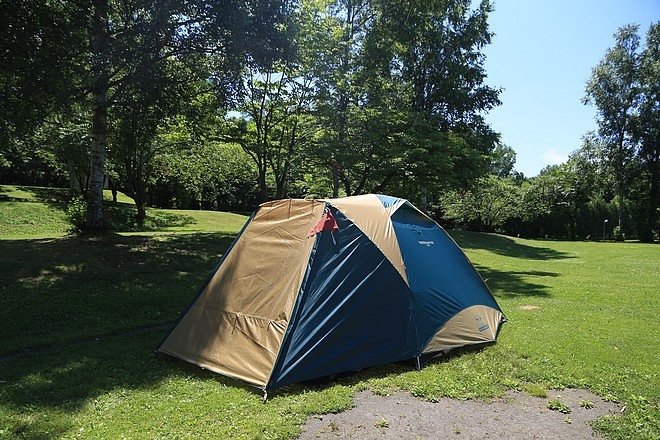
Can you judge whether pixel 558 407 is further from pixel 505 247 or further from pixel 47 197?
pixel 47 197

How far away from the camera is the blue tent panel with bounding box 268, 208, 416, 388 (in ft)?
15.5

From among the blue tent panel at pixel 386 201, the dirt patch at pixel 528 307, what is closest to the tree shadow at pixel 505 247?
the dirt patch at pixel 528 307

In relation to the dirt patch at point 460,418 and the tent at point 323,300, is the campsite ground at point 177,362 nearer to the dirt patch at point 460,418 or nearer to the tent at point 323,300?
the dirt patch at point 460,418

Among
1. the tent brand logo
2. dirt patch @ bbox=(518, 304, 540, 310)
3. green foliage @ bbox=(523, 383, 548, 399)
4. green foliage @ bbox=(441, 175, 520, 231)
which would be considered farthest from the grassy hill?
green foliage @ bbox=(441, 175, 520, 231)

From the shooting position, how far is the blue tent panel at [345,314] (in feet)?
15.5

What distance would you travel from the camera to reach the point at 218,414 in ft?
13.2

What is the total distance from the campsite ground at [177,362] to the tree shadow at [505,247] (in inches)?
405

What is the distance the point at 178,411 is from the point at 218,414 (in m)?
0.38

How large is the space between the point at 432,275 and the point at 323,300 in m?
1.68

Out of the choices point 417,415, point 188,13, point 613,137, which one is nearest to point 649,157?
point 613,137

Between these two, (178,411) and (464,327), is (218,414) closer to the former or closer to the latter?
(178,411)

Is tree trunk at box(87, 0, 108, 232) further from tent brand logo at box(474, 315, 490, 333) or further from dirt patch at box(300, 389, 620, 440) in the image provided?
dirt patch at box(300, 389, 620, 440)

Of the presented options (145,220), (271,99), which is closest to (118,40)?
(271,99)

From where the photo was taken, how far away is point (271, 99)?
14500 millimetres
